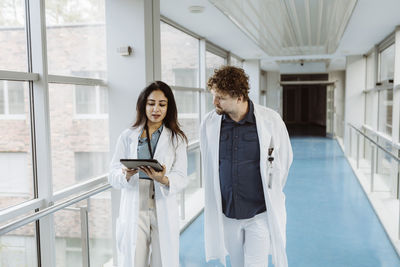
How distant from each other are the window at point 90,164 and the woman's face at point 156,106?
1190mm

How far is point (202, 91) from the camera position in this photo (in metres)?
7.09

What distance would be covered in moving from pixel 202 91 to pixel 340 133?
10.0 metres

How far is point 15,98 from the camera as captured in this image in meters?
2.44

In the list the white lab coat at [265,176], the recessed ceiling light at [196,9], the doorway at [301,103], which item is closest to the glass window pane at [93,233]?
the white lab coat at [265,176]

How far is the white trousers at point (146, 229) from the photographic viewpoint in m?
2.38

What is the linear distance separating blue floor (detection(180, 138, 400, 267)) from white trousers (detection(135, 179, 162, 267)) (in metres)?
1.47

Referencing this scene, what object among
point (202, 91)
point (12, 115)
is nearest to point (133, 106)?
point (12, 115)

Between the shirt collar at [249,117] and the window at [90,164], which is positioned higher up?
the shirt collar at [249,117]

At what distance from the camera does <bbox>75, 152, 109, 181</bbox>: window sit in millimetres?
3387

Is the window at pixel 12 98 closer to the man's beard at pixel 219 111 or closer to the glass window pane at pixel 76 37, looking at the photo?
the glass window pane at pixel 76 37

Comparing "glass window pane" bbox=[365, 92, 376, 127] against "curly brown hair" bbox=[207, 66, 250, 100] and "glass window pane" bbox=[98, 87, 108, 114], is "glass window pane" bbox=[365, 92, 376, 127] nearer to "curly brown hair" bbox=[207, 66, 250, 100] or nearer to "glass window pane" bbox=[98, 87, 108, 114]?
"glass window pane" bbox=[98, 87, 108, 114]

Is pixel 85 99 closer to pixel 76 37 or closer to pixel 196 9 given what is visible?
pixel 76 37

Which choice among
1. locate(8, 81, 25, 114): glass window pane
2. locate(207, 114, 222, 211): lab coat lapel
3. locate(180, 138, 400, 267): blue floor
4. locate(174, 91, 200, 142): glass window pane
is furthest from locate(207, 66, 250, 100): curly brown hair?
locate(174, 91, 200, 142): glass window pane

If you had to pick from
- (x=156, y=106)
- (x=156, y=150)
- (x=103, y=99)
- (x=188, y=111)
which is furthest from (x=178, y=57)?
(x=156, y=150)
